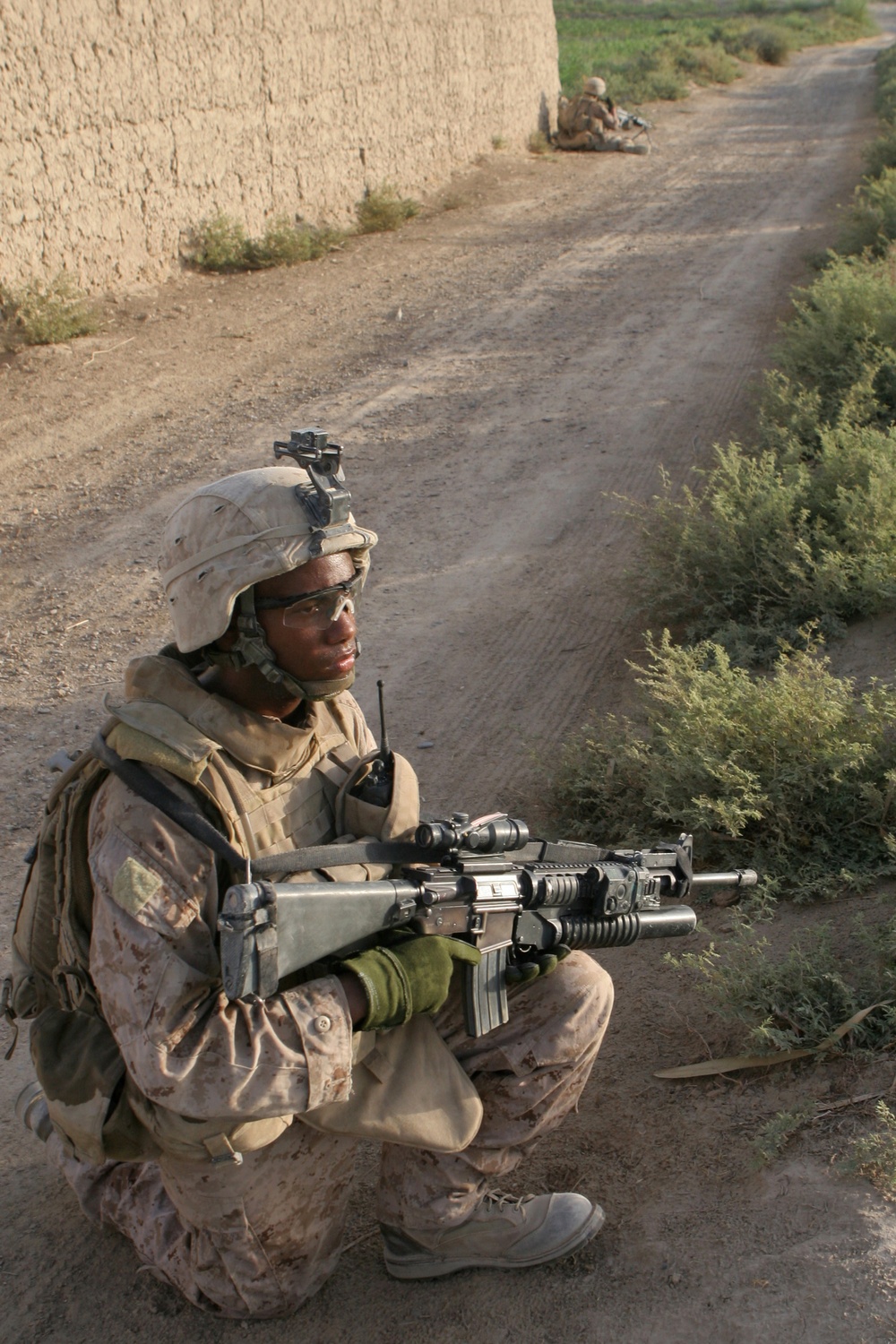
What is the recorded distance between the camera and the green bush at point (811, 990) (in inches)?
116

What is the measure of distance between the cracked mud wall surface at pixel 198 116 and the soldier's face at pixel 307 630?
263 inches

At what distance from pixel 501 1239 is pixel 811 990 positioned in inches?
38.8

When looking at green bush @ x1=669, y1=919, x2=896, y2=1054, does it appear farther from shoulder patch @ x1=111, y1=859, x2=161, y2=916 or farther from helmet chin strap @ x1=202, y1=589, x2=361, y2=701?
shoulder patch @ x1=111, y1=859, x2=161, y2=916

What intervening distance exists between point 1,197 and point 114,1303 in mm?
7295

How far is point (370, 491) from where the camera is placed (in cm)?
682

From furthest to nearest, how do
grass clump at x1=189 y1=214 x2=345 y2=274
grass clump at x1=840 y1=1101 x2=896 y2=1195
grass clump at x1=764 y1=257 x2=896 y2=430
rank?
grass clump at x1=189 y1=214 x2=345 y2=274 < grass clump at x1=764 y1=257 x2=896 y2=430 < grass clump at x1=840 y1=1101 x2=896 y2=1195

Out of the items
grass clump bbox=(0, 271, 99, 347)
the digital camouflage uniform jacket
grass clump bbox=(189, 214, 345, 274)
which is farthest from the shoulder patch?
grass clump bbox=(189, 214, 345, 274)

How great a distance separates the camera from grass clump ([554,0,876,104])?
22.8 m

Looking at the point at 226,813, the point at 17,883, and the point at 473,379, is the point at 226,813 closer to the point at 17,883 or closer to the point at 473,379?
the point at 17,883

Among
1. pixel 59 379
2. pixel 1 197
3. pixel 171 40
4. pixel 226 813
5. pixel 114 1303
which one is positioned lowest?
pixel 114 1303

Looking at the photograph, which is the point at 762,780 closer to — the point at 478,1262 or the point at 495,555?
the point at 478,1262

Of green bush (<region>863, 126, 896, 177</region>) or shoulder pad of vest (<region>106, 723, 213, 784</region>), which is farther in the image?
green bush (<region>863, 126, 896, 177</region>)

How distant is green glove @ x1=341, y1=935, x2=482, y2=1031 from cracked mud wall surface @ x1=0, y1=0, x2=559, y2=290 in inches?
281

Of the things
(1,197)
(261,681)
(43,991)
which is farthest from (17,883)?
(1,197)
